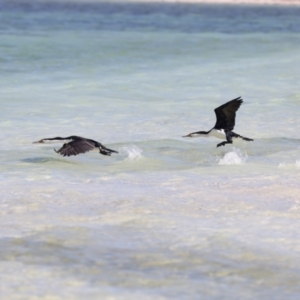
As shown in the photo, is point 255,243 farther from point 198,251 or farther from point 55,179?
point 55,179

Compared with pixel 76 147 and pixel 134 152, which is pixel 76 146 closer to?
pixel 76 147

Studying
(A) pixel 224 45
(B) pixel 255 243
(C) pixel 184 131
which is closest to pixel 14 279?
(B) pixel 255 243

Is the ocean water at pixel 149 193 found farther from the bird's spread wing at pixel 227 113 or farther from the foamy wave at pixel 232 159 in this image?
the bird's spread wing at pixel 227 113

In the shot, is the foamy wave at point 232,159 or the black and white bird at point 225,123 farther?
the black and white bird at point 225,123

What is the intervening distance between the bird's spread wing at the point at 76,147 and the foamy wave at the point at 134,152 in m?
1.35

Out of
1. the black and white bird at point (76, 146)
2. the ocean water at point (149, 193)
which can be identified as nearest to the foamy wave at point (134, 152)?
the ocean water at point (149, 193)

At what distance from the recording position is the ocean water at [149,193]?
677 centimetres

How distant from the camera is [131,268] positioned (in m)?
6.93

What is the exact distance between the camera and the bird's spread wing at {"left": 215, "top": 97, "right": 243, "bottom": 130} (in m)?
11.7

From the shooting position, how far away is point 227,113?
38.9 ft

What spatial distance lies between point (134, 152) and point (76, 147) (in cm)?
172

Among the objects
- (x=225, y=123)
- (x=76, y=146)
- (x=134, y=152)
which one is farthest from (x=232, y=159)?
(x=76, y=146)

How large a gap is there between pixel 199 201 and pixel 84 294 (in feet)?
9.81

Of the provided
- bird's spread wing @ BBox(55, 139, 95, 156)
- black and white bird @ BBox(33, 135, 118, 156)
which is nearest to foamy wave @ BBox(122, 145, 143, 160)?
black and white bird @ BBox(33, 135, 118, 156)
